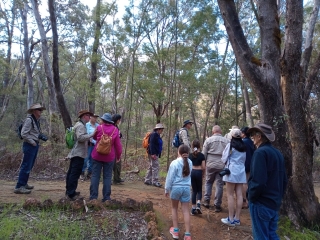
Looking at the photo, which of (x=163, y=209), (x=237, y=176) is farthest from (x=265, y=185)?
(x=163, y=209)

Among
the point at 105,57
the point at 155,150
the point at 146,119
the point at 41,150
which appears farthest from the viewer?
the point at 146,119

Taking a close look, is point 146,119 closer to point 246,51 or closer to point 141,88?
point 141,88

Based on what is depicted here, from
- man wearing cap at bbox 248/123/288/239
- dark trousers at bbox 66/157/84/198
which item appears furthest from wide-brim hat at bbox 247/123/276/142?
dark trousers at bbox 66/157/84/198

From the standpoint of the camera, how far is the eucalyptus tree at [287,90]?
4.59m

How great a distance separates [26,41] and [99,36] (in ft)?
26.0

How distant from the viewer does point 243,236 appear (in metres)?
4.43

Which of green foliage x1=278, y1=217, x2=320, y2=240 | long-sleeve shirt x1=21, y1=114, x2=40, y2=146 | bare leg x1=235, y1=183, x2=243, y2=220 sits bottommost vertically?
green foliage x1=278, y1=217, x2=320, y2=240

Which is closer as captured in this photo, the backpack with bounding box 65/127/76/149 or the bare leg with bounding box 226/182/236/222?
the bare leg with bounding box 226/182/236/222

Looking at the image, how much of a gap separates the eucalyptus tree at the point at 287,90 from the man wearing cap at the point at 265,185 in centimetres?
189

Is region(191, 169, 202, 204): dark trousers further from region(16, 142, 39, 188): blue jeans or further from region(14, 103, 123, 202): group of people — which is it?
region(16, 142, 39, 188): blue jeans

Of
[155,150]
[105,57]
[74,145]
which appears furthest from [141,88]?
[74,145]

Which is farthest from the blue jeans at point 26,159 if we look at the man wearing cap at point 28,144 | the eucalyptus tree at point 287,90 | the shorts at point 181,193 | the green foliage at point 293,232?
the green foliage at point 293,232

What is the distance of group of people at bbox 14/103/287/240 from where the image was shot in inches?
120

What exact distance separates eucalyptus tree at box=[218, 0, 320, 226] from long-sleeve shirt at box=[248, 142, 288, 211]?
1933 mm
